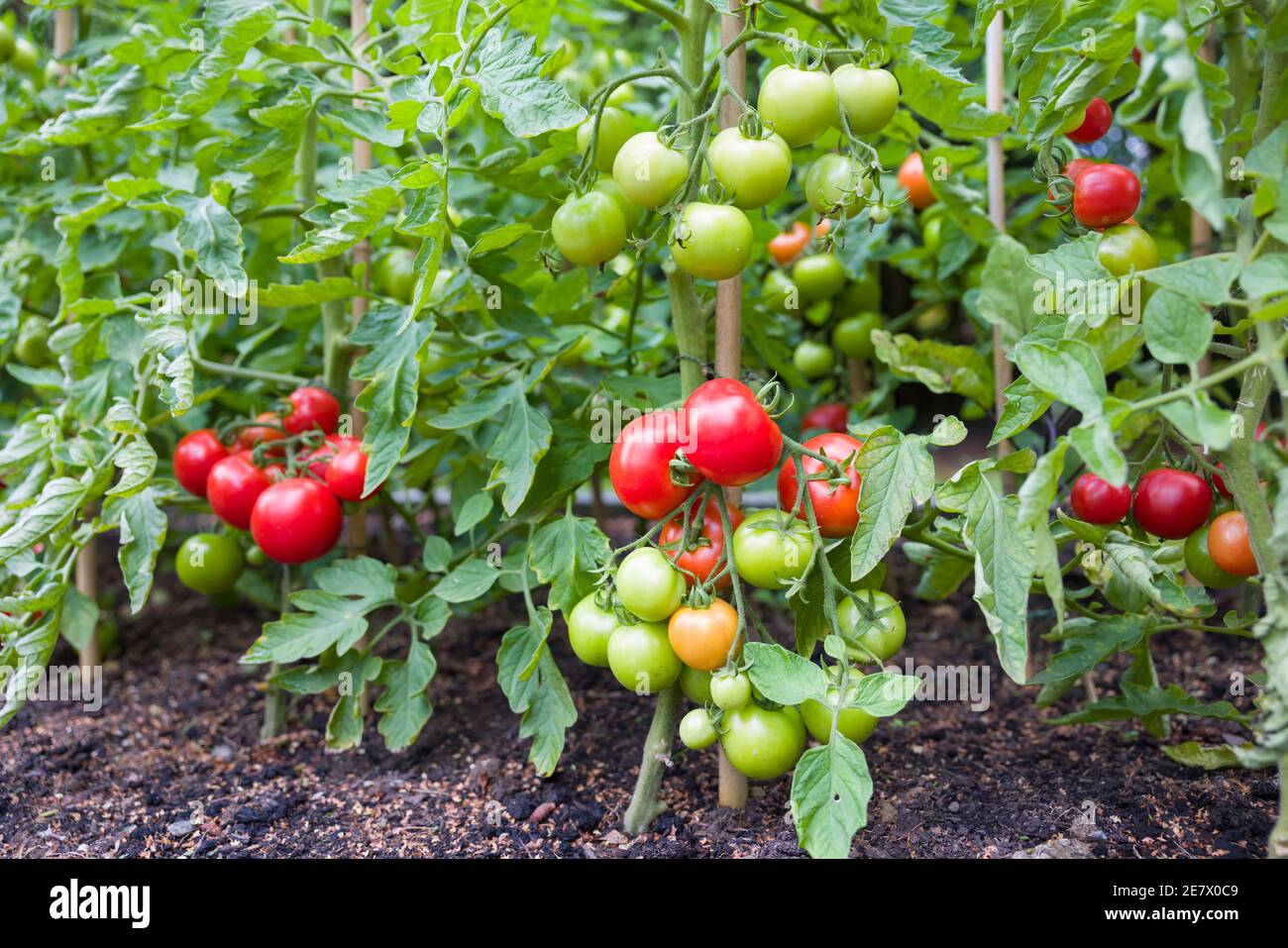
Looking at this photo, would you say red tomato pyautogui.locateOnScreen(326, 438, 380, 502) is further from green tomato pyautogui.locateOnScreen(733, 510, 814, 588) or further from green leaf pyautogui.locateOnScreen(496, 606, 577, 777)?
green tomato pyautogui.locateOnScreen(733, 510, 814, 588)

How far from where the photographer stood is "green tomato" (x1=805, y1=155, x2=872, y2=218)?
3.20 ft

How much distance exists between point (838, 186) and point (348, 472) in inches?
28.1

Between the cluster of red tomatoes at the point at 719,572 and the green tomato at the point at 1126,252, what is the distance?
1.00 ft

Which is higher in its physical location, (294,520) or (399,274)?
(399,274)

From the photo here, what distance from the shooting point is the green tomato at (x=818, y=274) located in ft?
5.44

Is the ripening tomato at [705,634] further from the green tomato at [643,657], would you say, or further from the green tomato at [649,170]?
the green tomato at [649,170]

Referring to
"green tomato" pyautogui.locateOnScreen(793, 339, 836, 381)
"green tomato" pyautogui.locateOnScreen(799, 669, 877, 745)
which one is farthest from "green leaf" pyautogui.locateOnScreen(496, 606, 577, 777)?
"green tomato" pyautogui.locateOnScreen(793, 339, 836, 381)

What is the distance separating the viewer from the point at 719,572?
101 cm

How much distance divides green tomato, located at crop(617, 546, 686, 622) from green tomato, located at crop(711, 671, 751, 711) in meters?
0.09

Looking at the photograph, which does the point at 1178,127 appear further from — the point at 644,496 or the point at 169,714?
the point at 169,714

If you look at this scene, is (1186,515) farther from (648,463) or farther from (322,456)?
(322,456)

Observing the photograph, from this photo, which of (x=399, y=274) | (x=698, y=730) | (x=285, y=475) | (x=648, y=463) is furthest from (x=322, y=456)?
(x=698, y=730)

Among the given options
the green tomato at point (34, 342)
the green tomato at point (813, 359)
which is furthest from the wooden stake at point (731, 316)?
the green tomato at point (34, 342)

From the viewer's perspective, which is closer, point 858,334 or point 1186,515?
point 1186,515
